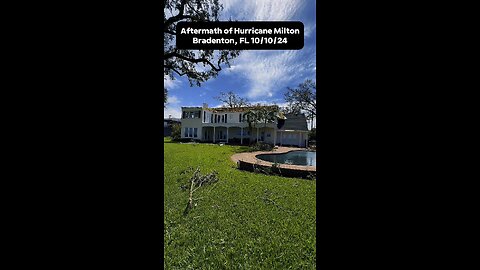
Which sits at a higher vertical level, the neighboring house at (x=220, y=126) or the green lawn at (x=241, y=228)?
the neighboring house at (x=220, y=126)

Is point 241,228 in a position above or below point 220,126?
below

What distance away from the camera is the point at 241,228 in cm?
265

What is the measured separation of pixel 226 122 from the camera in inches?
582

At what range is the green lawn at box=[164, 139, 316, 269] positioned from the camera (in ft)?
6.63

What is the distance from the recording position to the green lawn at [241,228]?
6.63 feet

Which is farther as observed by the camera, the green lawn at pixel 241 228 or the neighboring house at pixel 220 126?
the neighboring house at pixel 220 126

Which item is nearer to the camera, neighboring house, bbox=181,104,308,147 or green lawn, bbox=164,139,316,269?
green lawn, bbox=164,139,316,269

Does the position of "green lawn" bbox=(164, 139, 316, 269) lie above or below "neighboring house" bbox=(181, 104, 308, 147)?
below
